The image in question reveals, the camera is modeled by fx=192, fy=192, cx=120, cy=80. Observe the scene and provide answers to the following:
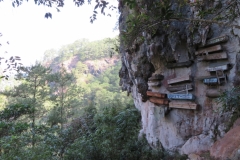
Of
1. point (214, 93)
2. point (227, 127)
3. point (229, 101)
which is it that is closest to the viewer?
point (229, 101)

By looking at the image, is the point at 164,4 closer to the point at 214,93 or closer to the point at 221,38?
the point at 221,38

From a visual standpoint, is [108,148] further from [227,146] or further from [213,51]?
[213,51]

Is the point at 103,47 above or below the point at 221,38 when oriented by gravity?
above

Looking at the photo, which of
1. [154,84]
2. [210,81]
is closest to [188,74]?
[210,81]

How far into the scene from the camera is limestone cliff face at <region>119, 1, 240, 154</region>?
4.21m

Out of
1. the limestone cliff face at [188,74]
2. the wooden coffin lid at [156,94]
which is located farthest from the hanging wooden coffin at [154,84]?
the wooden coffin lid at [156,94]

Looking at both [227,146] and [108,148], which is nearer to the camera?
[227,146]

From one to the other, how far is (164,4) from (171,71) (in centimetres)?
362

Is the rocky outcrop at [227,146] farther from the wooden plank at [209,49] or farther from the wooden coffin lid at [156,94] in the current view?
the wooden coffin lid at [156,94]

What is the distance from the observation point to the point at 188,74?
204 inches

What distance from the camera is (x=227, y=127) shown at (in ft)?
12.9

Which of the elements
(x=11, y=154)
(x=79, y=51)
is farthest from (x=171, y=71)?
(x=79, y=51)

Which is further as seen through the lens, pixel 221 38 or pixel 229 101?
pixel 221 38

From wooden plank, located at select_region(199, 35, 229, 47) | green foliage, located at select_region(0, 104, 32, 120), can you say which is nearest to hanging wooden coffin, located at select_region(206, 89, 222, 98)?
wooden plank, located at select_region(199, 35, 229, 47)
